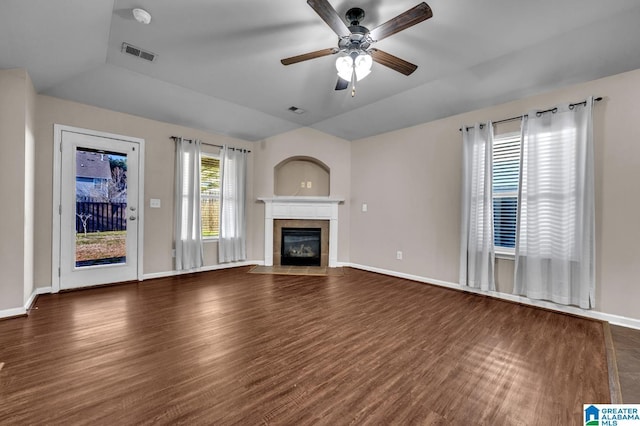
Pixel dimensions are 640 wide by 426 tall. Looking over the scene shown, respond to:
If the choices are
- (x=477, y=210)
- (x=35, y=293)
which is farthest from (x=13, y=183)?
(x=477, y=210)

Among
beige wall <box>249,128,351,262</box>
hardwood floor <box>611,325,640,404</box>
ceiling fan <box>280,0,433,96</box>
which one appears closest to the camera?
hardwood floor <box>611,325,640,404</box>

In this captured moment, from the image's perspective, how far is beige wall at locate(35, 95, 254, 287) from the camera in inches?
135

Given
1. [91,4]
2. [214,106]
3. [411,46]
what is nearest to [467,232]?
[411,46]

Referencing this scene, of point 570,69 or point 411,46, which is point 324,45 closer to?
point 411,46

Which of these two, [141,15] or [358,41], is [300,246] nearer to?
[358,41]

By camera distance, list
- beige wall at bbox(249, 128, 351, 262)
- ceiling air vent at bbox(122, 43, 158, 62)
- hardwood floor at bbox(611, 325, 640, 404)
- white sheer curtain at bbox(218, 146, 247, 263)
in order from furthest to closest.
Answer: beige wall at bbox(249, 128, 351, 262), white sheer curtain at bbox(218, 146, 247, 263), ceiling air vent at bbox(122, 43, 158, 62), hardwood floor at bbox(611, 325, 640, 404)

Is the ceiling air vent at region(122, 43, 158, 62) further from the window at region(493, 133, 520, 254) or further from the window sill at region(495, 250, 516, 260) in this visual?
the window sill at region(495, 250, 516, 260)

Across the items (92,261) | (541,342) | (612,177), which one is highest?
(612,177)

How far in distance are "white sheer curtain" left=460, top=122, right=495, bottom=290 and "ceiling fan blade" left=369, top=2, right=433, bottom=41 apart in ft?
7.55

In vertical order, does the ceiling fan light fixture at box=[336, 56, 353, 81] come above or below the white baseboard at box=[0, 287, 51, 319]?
above

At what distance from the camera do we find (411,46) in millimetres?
2773

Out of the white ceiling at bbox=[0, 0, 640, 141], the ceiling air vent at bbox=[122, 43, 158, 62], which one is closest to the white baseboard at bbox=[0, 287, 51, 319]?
the white ceiling at bbox=[0, 0, 640, 141]

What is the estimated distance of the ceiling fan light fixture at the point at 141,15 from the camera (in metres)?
2.32

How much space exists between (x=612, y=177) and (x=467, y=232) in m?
1.53
